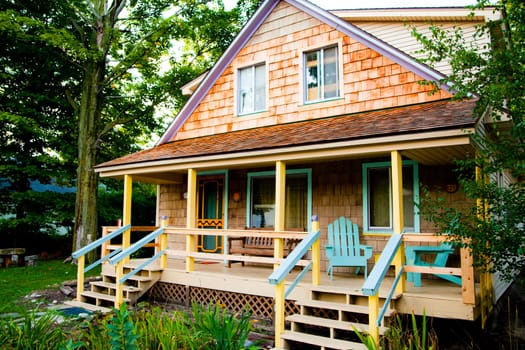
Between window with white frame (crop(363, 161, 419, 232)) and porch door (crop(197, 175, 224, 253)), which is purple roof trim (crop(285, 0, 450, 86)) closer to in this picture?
window with white frame (crop(363, 161, 419, 232))

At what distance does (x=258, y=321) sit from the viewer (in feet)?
23.0

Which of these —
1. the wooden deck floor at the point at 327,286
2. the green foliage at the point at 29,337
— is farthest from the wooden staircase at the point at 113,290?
the green foliage at the point at 29,337

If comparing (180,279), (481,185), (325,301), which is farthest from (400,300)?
(180,279)

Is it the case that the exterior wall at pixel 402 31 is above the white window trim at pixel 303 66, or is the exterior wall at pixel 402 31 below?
above

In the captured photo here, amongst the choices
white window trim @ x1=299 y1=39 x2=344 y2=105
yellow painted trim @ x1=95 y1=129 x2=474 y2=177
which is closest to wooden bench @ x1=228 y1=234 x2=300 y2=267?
yellow painted trim @ x1=95 y1=129 x2=474 y2=177

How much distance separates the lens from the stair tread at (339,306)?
5.55 m

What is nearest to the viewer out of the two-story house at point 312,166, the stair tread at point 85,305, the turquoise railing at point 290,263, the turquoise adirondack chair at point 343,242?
the turquoise railing at point 290,263

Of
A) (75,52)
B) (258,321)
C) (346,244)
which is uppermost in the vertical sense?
(75,52)

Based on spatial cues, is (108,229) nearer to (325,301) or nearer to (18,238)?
(325,301)

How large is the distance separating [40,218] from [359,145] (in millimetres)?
13300

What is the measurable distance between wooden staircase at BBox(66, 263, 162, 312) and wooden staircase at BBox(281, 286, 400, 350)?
11.7ft

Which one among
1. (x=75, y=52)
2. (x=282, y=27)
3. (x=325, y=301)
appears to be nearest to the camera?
(x=325, y=301)

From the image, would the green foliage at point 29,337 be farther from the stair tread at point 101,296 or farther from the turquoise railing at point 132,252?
the stair tread at point 101,296

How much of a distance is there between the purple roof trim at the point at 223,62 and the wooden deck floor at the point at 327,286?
3904mm
